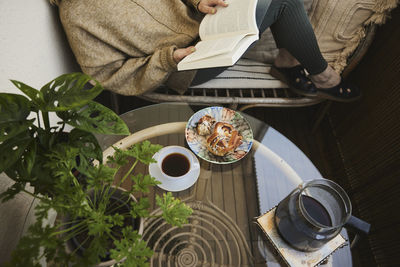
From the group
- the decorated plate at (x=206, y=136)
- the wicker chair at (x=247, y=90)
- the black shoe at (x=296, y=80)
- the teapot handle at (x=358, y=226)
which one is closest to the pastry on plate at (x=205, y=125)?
the decorated plate at (x=206, y=136)

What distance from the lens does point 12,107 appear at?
44 cm

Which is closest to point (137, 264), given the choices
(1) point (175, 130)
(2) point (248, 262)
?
(2) point (248, 262)

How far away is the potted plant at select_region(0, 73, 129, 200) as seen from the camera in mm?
437

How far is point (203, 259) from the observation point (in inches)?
28.5

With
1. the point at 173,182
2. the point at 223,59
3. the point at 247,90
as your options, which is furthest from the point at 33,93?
the point at 247,90

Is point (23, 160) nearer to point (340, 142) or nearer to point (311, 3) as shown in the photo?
point (311, 3)

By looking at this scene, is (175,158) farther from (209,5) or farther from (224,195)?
(209,5)

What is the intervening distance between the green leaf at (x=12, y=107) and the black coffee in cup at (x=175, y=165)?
0.41m

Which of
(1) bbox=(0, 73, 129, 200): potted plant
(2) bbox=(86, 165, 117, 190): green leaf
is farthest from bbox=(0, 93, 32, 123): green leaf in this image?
(2) bbox=(86, 165, 117, 190): green leaf

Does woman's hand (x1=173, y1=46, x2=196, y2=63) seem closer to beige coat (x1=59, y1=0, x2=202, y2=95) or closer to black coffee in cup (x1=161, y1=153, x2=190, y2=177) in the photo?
beige coat (x1=59, y1=0, x2=202, y2=95)

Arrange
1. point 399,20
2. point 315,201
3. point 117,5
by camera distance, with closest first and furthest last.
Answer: point 315,201, point 117,5, point 399,20

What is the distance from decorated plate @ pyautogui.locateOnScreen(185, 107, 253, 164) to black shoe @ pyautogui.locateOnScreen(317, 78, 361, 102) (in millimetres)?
595

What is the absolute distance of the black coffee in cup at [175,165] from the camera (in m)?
0.79

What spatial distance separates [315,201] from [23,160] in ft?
2.20
